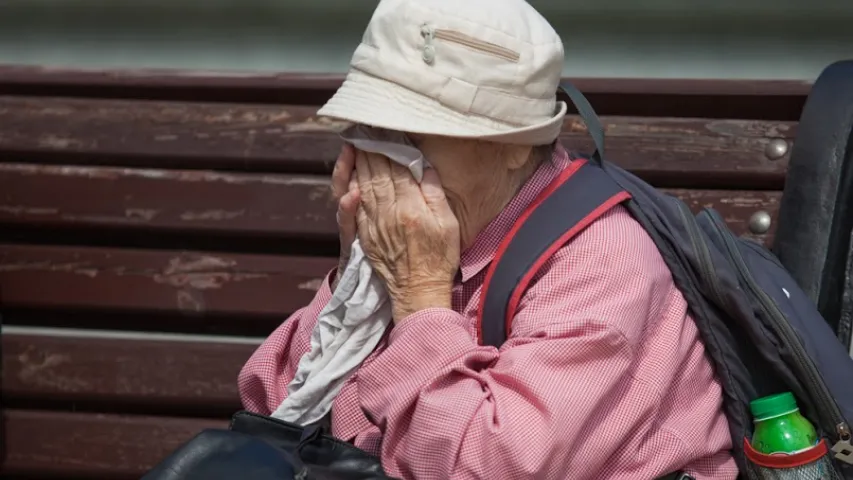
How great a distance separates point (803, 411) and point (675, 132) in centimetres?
95

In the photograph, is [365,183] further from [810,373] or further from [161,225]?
[161,225]

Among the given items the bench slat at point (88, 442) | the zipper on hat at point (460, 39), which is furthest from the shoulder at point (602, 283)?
the bench slat at point (88, 442)

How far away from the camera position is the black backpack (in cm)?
167

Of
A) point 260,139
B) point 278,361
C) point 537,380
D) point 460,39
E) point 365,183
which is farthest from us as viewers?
point 260,139

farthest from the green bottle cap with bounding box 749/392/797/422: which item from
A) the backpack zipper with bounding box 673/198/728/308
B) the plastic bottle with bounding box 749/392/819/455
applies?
the backpack zipper with bounding box 673/198/728/308

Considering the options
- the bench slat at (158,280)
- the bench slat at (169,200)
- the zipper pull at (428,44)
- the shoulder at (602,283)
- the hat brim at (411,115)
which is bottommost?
the bench slat at (158,280)

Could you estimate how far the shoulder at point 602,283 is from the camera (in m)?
1.58

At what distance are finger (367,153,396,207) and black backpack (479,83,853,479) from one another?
23 cm

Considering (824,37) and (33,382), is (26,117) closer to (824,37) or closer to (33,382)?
(33,382)

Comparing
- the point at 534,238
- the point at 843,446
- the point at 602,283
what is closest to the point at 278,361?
the point at 534,238

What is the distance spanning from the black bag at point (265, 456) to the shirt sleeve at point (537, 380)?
9cm

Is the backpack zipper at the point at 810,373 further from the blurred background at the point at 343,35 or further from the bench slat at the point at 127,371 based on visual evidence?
the bench slat at the point at 127,371

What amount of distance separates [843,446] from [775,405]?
0.13 m

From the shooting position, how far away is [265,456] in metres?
1.59
